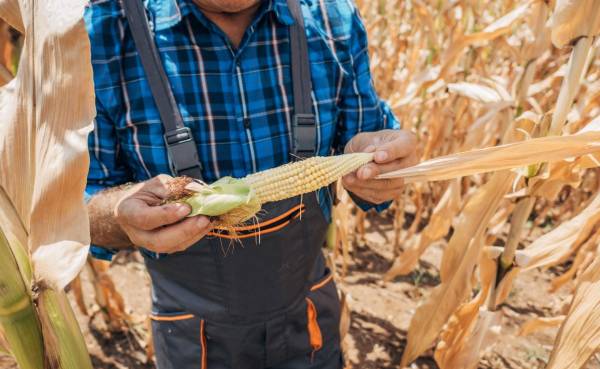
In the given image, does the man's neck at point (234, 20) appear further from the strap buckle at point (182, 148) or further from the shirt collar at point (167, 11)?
the strap buckle at point (182, 148)

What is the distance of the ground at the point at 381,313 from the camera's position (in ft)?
8.95

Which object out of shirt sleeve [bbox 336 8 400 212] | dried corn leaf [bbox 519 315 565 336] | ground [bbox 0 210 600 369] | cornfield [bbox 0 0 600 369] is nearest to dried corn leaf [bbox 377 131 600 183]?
cornfield [bbox 0 0 600 369]

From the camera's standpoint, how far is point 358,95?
158 cm

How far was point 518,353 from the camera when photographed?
272cm

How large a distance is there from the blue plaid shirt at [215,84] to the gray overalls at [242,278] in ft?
0.18

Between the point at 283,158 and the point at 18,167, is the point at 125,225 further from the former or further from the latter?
the point at 283,158

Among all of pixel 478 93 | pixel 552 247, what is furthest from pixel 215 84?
pixel 552 247

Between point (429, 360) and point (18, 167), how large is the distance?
8.38ft

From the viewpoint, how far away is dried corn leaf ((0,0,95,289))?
805mm

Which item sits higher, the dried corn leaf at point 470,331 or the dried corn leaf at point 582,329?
the dried corn leaf at point 582,329

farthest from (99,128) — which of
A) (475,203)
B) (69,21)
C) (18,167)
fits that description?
(475,203)

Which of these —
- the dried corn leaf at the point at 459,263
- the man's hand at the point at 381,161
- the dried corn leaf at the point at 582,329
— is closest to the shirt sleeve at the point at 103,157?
the man's hand at the point at 381,161

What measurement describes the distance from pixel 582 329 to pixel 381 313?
183 centimetres

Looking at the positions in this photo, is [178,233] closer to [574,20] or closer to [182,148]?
[182,148]
